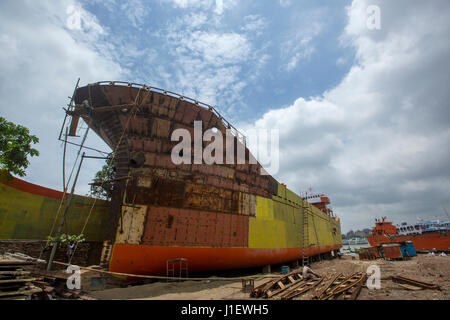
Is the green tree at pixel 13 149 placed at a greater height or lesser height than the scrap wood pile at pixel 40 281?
greater

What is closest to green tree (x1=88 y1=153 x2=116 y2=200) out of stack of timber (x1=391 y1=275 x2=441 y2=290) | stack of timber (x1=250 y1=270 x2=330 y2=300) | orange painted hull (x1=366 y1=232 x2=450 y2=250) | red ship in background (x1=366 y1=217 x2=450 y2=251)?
stack of timber (x1=250 y1=270 x2=330 y2=300)

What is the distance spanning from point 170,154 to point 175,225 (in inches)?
145

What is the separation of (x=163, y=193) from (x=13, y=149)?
8.09 meters

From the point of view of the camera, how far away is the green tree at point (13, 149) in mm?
11039

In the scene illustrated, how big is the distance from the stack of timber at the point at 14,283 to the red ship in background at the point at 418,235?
39649 millimetres

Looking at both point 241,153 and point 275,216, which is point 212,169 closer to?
point 241,153

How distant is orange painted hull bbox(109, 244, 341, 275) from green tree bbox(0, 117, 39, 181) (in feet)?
23.7

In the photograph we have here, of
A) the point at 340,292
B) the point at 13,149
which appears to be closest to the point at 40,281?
the point at 13,149

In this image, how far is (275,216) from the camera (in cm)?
1702

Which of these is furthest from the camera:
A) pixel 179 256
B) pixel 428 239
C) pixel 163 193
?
pixel 428 239

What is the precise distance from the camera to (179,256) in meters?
10.3

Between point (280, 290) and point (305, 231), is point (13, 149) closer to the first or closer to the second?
point (280, 290)

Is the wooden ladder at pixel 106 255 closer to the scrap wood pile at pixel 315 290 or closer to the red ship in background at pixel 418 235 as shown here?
the scrap wood pile at pixel 315 290

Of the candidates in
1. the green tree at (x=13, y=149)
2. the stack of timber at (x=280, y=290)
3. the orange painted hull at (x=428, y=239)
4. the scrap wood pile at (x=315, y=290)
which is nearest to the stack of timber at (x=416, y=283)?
the scrap wood pile at (x=315, y=290)
